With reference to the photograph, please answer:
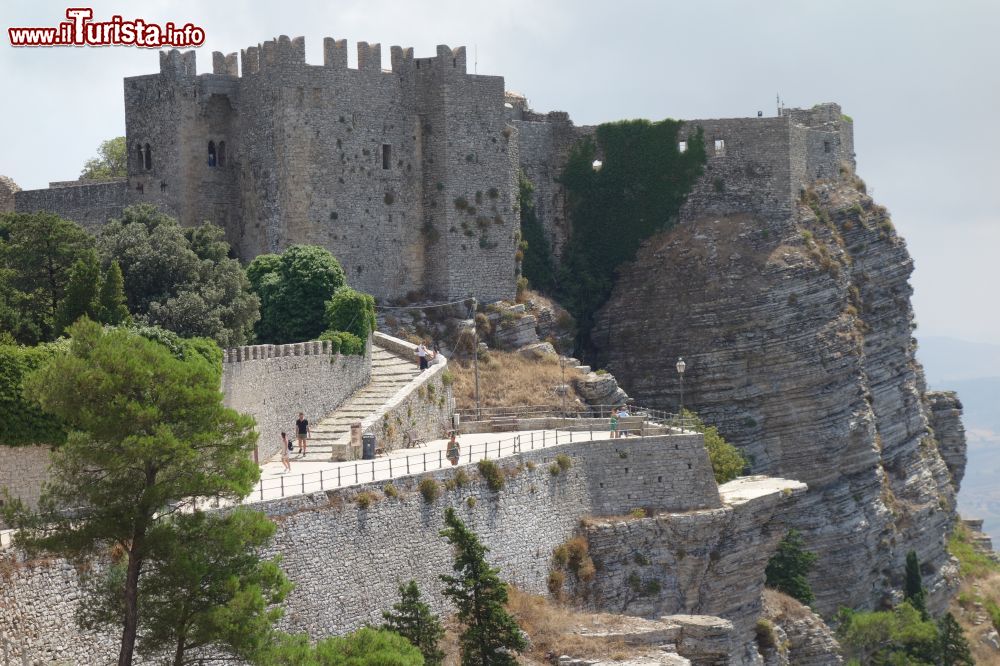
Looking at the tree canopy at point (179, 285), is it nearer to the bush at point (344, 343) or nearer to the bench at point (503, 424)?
the bush at point (344, 343)

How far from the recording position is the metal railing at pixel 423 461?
1772 inches

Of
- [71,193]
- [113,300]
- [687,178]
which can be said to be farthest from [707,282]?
[113,300]

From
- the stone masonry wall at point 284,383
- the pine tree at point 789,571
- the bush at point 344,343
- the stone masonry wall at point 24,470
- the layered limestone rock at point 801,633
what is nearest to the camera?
the stone masonry wall at point 24,470

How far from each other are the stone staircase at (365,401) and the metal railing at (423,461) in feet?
5.25

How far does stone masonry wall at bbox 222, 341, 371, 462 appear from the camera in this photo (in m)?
50.9

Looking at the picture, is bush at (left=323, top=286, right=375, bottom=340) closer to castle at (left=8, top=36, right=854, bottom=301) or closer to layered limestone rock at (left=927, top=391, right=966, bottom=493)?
castle at (left=8, top=36, right=854, bottom=301)

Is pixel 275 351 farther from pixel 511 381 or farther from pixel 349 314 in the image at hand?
pixel 511 381

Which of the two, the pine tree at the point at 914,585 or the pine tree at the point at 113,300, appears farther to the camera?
the pine tree at the point at 914,585

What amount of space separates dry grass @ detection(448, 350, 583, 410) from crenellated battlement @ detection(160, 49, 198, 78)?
13278 millimetres

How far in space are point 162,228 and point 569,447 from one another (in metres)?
13.2

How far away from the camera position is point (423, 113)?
6862cm

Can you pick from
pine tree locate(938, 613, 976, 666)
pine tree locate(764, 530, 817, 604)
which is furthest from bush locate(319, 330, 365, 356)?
pine tree locate(938, 613, 976, 666)

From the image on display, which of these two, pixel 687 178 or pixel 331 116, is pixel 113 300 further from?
pixel 687 178

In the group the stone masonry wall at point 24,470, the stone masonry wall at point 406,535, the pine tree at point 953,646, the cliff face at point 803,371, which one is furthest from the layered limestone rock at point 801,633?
the stone masonry wall at point 24,470
